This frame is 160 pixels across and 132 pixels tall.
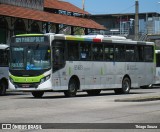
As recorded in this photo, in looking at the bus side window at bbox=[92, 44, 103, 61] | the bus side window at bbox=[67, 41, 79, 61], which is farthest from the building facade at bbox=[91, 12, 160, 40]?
the bus side window at bbox=[67, 41, 79, 61]

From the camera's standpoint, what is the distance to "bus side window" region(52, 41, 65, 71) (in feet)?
80.1

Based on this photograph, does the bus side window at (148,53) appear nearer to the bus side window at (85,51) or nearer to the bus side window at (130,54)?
the bus side window at (130,54)

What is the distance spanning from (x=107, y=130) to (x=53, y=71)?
12237 millimetres

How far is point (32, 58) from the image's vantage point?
24.2m

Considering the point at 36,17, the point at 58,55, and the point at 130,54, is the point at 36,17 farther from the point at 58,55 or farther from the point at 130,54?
the point at 58,55

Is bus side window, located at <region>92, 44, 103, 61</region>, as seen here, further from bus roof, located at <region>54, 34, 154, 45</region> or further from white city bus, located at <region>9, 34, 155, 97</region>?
bus roof, located at <region>54, 34, 154, 45</region>

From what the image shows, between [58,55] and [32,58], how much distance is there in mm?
1304

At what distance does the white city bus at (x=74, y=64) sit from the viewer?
79.2 feet

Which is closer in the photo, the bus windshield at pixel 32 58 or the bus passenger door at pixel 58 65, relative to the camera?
the bus windshield at pixel 32 58

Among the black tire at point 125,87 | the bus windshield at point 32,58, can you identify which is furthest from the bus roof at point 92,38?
the black tire at point 125,87

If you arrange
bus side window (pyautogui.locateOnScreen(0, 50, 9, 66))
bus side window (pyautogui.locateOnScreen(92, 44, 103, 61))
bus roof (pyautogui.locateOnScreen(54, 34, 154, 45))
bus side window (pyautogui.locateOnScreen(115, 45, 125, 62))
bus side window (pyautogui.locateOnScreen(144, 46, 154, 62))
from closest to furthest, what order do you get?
bus roof (pyautogui.locateOnScreen(54, 34, 154, 45)) → bus side window (pyautogui.locateOnScreen(92, 44, 103, 61)) → bus side window (pyautogui.locateOnScreen(0, 50, 9, 66)) → bus side window (pyautogui.locateOnScreen(115, 45, 125, 62)) → bus side window (pyautogui.locateOnScreen(144, 46, 154, 62))

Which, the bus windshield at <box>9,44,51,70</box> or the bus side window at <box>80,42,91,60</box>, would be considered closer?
the bus windshield at <box>9,44,51,70</box>

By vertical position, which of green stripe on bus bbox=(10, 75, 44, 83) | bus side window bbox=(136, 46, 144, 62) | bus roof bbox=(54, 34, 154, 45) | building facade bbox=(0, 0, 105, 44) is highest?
building facade bbox=(0, 0, 105, 44)

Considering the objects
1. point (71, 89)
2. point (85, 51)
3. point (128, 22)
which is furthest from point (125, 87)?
point (128, 22)
